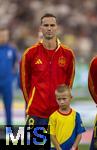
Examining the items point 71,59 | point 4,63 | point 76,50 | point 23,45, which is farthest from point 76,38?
point 71,59

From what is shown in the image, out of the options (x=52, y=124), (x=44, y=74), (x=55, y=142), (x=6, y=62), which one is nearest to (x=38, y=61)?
(x=44, y=74)

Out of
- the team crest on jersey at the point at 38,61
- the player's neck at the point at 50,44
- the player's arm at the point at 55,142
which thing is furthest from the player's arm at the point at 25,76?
the player's arm at the point at 55,142

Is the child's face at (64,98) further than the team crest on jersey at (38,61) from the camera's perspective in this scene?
No

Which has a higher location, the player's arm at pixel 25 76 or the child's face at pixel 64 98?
the player's arm at pixel 25 76

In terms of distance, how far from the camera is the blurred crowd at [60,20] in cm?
1614

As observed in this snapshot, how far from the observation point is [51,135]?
21.2ft

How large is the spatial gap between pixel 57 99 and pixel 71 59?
59 cm

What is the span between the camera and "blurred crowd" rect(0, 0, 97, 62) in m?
16.1

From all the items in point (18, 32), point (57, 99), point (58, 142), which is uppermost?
point (18, 32)

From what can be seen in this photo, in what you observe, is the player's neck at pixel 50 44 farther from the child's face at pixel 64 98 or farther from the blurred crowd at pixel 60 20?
the blurred crowd at pixel 60 20

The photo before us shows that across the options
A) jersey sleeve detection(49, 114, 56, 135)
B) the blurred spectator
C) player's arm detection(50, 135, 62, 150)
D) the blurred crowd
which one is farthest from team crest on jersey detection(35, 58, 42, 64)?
the blurred crowd

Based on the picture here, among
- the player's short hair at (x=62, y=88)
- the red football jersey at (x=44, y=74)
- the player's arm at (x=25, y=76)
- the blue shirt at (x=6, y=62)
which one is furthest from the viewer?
the blue shirt at (x=6, y=62)

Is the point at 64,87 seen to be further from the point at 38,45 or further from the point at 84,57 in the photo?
the point at 84,57

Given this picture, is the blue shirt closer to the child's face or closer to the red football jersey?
the red football jersey
